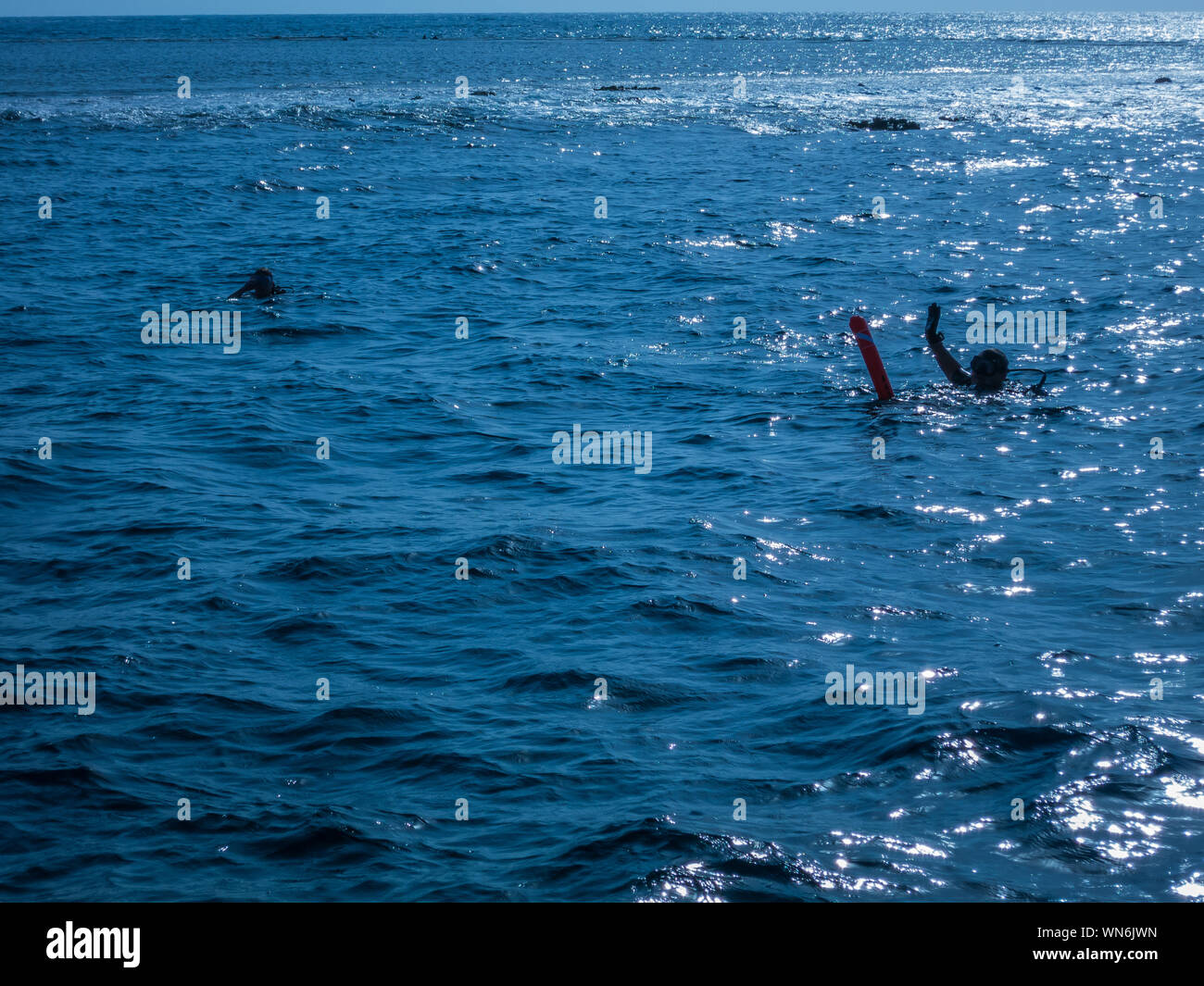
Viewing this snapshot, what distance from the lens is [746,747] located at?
888 centimetres

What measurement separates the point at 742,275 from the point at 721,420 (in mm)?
10144

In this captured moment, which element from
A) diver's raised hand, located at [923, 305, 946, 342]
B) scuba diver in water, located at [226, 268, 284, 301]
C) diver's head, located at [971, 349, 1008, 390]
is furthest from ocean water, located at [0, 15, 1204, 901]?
diver's raised hand, located at [923, 305, 946, 342]

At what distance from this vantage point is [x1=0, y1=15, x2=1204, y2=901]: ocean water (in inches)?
306

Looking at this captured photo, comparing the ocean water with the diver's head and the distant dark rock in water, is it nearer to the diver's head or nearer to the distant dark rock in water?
the diver's head

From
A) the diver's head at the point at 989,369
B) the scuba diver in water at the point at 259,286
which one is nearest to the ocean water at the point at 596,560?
the scuba diver in water at the point at 259,286

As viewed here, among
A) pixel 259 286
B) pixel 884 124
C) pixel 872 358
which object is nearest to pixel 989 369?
pixel 872 358

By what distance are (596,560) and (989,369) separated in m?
7.81

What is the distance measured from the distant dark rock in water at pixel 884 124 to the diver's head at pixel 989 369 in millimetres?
39858

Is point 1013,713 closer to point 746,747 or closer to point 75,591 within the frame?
point 746,747

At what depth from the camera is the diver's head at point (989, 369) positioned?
1702 centimetres

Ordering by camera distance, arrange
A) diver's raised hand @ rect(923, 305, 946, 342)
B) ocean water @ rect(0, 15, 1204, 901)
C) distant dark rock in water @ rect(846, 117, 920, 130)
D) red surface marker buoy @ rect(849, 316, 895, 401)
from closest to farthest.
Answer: ocean water @ rect(0, 15, 1204, 901) < diver's raised hand @ rect(923, 305, 946, 342) < red surface marker buoy @ rect(849, 316, 895, 401) < distant dark rock in water @ rect(846, 117, 920, 130)

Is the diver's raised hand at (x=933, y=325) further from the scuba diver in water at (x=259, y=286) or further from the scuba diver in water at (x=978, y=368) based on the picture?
the scuba diver in water at (x=259, y=286)

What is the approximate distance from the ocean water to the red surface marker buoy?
1.14ft
